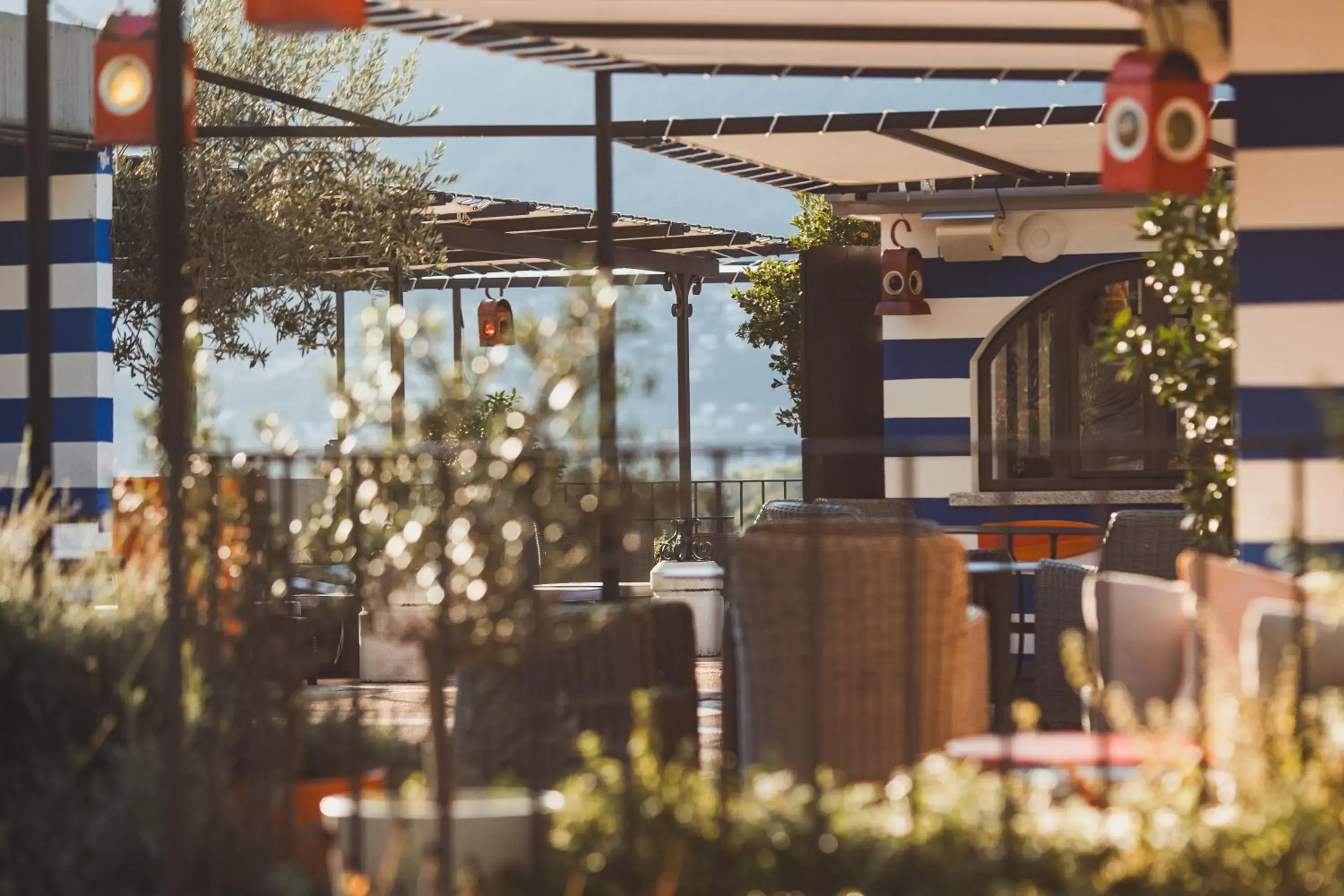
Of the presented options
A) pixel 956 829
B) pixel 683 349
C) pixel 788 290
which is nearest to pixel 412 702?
pixel 956 829

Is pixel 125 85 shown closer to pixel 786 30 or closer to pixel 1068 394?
pixel 786 30

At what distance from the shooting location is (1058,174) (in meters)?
9.67

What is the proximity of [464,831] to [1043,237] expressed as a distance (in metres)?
7.70

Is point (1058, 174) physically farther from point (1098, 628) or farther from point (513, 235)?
point (1098, 628)

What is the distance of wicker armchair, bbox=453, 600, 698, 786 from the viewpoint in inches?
174

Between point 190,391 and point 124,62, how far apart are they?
1503 millimetres

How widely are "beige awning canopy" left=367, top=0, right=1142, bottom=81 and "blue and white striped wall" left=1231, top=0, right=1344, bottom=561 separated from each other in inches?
17.8

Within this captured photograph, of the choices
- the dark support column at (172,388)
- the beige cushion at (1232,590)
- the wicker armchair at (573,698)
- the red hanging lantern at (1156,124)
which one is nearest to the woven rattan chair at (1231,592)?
the beige cushion at (1232,590)

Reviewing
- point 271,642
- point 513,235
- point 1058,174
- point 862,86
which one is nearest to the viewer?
point 271,642

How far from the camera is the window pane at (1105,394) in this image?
10406 millimetres

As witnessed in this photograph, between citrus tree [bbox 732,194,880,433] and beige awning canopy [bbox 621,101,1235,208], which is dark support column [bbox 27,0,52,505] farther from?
citrus tree [bbox 732,194,880,433]

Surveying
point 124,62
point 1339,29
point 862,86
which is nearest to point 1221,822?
point 1339,29

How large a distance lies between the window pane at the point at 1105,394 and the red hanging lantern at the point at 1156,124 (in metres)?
5.76

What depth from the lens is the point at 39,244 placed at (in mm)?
5320
